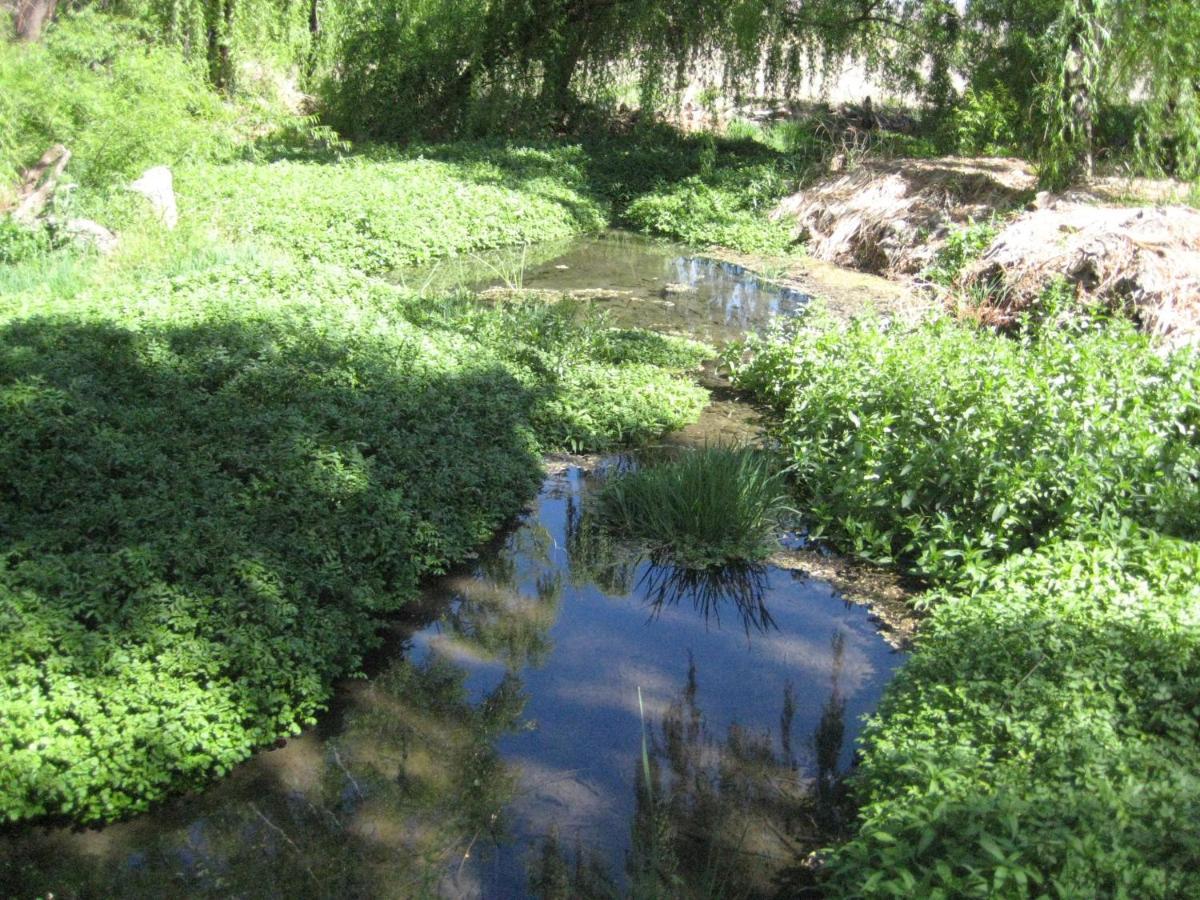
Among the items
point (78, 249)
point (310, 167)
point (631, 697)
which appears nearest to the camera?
point (631, 697)

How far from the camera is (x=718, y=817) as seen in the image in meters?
3.89

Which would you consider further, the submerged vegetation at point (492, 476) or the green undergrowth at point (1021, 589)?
the submerged vegetation at point (492, 476)

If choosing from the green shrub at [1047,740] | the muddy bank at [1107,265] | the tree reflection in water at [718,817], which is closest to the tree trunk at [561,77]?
the muddy bank at [1107,265]

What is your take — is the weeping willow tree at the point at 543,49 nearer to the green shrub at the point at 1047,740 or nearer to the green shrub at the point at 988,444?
the green shrub at the point at 988,444

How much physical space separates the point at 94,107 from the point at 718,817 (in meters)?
9.45

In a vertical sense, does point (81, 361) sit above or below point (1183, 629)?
above

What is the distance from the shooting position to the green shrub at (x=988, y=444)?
510 centimetres

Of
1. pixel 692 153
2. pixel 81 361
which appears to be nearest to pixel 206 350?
pixel 81 361

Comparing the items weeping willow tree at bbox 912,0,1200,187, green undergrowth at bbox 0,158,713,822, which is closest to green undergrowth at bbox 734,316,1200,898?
green undergrowth at bbox 0,158,713,822

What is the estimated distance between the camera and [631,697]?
4590 millimetres

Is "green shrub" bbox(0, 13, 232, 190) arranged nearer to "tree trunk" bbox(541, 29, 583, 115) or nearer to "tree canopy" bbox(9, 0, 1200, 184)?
"tree canopy" bbox(9, 0, 1200, 184)

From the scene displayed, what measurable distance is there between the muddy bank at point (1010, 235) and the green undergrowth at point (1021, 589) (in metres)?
1.30

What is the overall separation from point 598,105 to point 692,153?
A: 2431 mm

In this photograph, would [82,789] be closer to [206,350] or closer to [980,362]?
[206,350]
